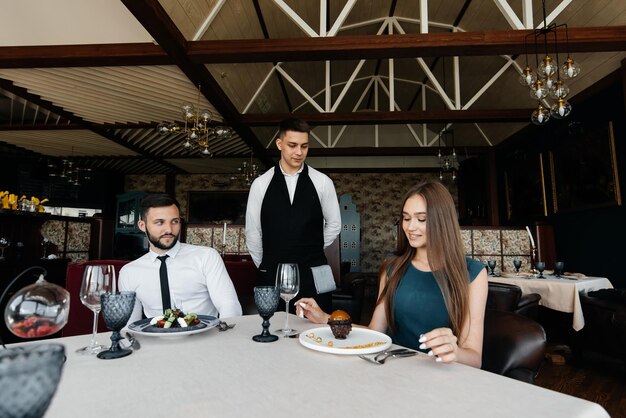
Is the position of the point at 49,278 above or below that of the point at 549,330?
above

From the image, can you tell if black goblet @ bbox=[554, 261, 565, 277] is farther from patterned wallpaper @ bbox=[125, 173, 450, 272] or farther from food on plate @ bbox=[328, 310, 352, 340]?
patterned wallpaper @ bbox=[125, 173, 450, 272]

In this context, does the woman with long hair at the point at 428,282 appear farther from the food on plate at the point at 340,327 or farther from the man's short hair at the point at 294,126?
the man's short hair at the point at 294,126

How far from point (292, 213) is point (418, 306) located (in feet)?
2.85

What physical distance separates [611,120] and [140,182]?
36.7ft

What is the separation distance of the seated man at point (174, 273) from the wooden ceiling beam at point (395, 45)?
2.99 meters

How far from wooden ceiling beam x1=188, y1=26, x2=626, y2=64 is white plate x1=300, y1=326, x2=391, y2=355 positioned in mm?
3752

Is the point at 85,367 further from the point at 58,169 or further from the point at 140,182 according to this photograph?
the point at 140,182

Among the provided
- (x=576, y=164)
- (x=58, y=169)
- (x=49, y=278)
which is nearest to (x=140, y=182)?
(x=58, y=169)

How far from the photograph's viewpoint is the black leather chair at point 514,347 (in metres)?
1.01

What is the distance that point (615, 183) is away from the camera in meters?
4.57

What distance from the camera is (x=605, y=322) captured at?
3.05 m

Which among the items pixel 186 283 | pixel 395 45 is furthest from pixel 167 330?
pixel 395 45

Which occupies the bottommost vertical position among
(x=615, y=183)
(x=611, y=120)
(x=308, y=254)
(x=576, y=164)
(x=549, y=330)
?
(x=549, y=330)

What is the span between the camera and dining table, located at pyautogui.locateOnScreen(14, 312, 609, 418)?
0.62 m
